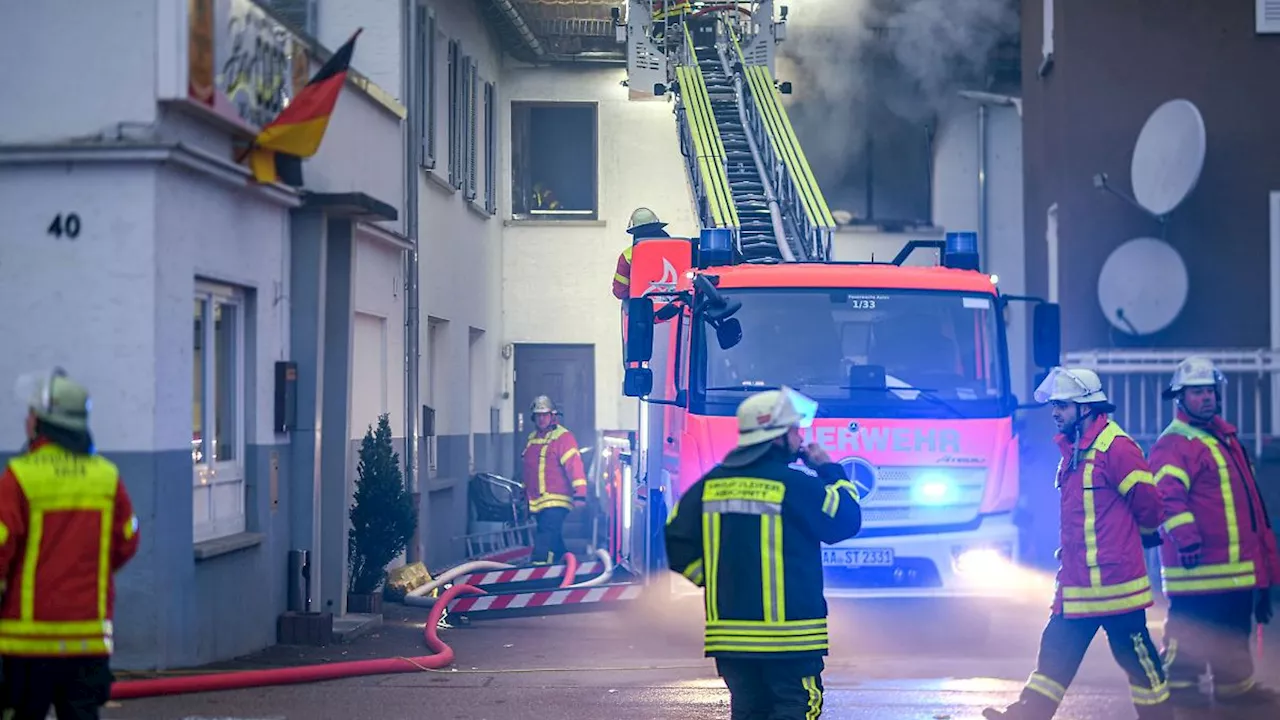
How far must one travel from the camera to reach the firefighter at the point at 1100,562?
25.2 ft

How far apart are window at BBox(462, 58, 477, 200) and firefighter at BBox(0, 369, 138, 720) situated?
1396cm

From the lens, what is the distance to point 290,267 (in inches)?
477

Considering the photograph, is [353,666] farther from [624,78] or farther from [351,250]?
[624,78]

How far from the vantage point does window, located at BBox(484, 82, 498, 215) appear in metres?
21.9

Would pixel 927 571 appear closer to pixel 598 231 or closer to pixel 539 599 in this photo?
pixel 539 599

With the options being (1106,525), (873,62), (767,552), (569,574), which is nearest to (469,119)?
(873,62)

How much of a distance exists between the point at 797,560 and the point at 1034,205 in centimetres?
1446

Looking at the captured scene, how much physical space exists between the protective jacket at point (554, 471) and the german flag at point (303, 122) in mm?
5897

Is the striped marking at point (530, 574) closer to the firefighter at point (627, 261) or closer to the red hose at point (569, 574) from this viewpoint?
the red hose at point (569, 574)

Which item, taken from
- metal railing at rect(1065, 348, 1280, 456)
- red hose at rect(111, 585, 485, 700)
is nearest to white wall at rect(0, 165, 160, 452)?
red hose at rect(111, 585, 485, 700)

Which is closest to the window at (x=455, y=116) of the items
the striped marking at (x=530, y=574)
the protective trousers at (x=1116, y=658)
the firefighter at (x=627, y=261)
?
the striped marking at (x=530, y=574)

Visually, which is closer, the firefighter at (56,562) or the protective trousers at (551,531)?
the firefighter at (56,562)

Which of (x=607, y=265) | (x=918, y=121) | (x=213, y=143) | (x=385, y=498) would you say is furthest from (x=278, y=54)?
(x=918, y=121)

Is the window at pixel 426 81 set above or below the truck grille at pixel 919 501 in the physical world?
above
